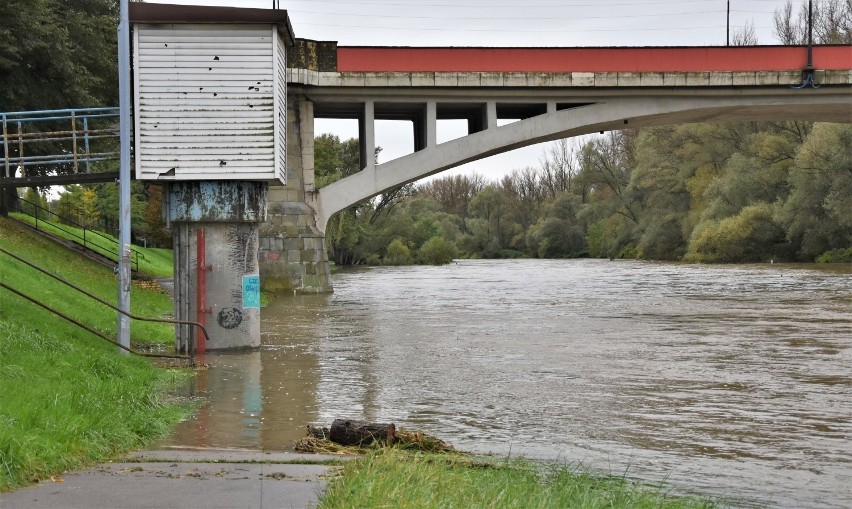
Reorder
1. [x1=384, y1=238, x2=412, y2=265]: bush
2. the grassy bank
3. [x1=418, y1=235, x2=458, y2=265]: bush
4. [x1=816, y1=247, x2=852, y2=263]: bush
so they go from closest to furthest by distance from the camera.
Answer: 1. the grassy bank
2. [x1=816, y1=247, x2=852, y2=263]: bush
3. [x1=384, y1=238, x2=412, y2=265]: bush
4. [x1=418, y1=235, x2=458, y2=265]: bush

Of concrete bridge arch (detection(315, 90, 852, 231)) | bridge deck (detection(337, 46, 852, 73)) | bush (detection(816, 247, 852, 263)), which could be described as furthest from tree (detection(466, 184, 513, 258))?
bridge deck (detection(337, 46, 852, 73))

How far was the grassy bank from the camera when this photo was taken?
748cm

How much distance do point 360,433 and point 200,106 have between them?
28.0ft

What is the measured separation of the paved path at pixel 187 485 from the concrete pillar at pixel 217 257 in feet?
27.3

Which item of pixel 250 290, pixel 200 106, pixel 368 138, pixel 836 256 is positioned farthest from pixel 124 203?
pixel 836 256

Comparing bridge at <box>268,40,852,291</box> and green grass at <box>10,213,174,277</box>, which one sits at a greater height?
bridge at <box>268,40,852,291</box>

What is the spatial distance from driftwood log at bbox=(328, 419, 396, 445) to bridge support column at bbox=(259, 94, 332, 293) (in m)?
25.4

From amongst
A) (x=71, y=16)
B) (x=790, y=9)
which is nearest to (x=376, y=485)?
(x=71, y=16)


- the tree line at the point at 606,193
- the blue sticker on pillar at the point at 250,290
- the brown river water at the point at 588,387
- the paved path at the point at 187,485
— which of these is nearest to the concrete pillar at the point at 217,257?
the blue sticker on pillar at the point at 250,290

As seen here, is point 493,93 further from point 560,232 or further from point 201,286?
point 560,232

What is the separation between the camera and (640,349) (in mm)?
18406

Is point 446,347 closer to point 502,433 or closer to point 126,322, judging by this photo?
point 126,322

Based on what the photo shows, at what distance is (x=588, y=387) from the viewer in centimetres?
1365

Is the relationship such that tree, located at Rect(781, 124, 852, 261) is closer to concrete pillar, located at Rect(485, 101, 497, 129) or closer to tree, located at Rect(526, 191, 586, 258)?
concrete pillar, located at Rect(485, 101, 497, 129)
